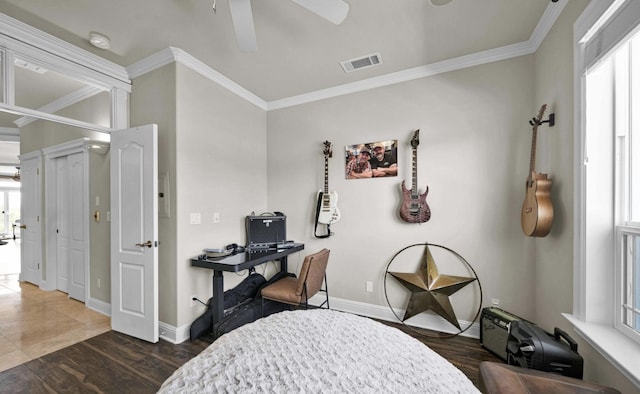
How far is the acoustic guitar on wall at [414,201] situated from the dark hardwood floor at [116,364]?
3.62 ft

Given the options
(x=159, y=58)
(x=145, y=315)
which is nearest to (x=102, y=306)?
(x=145, y=315)

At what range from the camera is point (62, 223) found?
350cm

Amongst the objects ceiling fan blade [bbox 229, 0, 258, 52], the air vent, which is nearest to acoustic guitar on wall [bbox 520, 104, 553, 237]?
the air vent

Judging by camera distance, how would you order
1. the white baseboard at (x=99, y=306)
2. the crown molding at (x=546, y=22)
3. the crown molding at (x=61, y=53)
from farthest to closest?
the white baseboard at (x=99, y=306)
the crown molding at (x=61, y=53)
the crown molding at (x=546, y=22)

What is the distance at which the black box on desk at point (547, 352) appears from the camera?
51.5 inches

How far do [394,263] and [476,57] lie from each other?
2.11 meters

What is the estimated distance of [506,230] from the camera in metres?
2.21

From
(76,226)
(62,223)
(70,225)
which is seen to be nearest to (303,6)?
(76,226)

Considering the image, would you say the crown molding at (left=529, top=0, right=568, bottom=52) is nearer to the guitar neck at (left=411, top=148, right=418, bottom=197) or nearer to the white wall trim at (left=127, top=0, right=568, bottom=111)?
the white wall trim at (left=127, top=0, right=568, bottom=111)

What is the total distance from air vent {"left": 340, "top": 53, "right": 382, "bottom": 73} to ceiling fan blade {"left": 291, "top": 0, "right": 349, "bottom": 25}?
3.45 feet

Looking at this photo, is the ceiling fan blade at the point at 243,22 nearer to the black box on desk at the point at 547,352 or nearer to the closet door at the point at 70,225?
the black box on desk at the point at 547,352

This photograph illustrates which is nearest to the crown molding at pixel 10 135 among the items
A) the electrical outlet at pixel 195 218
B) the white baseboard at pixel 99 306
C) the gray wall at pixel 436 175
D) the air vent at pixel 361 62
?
the white baseboard at pixel 99 306

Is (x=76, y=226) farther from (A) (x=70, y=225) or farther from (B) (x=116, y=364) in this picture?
(B) (x=116, y=364)

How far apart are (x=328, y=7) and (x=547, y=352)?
2.19 metres
